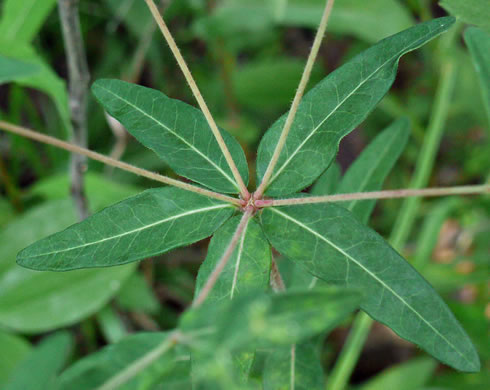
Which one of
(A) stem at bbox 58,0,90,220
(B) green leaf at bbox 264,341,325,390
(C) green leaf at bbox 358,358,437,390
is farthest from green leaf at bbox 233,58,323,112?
(B) green leaf at bbox 264,341,325,390

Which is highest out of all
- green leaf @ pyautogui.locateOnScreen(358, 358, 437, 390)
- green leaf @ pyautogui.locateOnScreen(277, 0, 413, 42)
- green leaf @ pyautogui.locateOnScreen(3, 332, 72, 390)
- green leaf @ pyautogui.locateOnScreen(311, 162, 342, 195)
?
green leaf @ pyautogui.locateOnScreen(277, 0, 413, 42)

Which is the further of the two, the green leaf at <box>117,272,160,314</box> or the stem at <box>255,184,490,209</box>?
the green leaf at <box>117,272,160,314</box>

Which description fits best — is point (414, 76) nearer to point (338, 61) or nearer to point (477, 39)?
point (338, 61)

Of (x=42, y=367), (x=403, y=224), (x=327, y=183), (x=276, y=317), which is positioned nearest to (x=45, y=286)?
(x=42, y=367)

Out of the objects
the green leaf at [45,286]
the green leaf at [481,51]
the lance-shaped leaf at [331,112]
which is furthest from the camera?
the green leaf at [45,286]

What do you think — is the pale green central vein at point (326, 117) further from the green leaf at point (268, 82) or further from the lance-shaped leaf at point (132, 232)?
the green leaf at point (268, 82)

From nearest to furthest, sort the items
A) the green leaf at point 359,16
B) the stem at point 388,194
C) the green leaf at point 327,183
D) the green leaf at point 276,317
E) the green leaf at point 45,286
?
1. the green leaf at point 276,317
2. the stem at point 388,194
3. the green leaf at point 327,183
4. the green leaf at point 45,286
5. the green leaf at point 359,16

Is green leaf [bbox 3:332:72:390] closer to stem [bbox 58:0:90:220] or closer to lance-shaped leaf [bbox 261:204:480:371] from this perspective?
lance-shaped leaf [bbox 261:204:480:371]

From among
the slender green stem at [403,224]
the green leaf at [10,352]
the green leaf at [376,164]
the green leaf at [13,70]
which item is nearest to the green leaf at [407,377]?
the slender green stem at [403,224]
